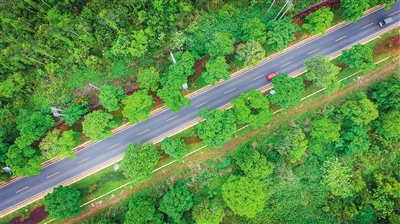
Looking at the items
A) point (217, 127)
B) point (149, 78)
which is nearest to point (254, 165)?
point (217, 127)

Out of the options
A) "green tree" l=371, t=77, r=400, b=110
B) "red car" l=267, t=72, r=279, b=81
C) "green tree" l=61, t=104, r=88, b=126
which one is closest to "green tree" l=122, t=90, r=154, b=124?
"green tree" l=61, t=104, r=88, b=126

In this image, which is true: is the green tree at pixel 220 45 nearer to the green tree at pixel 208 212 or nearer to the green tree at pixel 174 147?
the green tree at pixel 174 147

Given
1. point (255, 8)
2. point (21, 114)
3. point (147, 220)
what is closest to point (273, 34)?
point (255, 8)

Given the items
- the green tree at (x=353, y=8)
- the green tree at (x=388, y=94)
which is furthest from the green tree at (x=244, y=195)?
the green tree at (x=353, y=8)

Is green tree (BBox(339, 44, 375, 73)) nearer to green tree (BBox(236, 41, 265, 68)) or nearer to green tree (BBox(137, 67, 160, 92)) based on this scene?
green tree (BBox(236, 41, 265, 68))

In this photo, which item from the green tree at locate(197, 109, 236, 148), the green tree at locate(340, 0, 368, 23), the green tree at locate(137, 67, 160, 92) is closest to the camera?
the green tree at locate(197, 109, 236, 148)

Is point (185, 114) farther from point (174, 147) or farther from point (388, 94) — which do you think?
point (388, 94)
